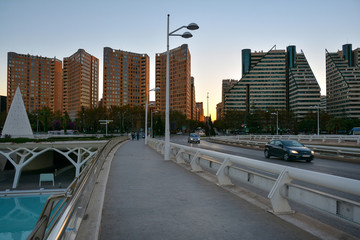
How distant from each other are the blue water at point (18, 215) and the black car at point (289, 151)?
1794 cm

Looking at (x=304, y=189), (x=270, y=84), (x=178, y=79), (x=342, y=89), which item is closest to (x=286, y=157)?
(x=304, y=189)

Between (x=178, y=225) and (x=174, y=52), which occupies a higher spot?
(x=174, y=52)

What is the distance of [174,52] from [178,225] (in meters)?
195

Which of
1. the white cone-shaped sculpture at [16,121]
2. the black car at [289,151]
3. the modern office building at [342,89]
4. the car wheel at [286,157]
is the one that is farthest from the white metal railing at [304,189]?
the modern office building at [342,89]

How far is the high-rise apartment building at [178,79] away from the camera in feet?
598

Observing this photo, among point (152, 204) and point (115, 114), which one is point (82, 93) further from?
point (152, 204)

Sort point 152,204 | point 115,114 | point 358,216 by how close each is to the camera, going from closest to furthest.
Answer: point 358,216 < point 152,204 < point 115,114

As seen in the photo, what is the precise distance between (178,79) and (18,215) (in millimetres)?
167986

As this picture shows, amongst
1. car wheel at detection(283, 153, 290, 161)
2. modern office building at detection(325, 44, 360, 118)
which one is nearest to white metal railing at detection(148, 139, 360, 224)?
car wheel at detection(283, 153, 290, 161)

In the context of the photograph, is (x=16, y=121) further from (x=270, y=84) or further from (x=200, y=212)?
(x=270, y=84)

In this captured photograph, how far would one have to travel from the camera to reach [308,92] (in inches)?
6230

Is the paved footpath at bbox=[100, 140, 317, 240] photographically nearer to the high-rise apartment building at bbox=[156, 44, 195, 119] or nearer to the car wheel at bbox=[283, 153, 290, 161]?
the car wheel at bbox=[283, 153, 290, 161]

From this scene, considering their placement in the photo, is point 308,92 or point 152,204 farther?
point 308,92

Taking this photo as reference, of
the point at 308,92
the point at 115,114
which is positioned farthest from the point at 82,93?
the point at 308,92
